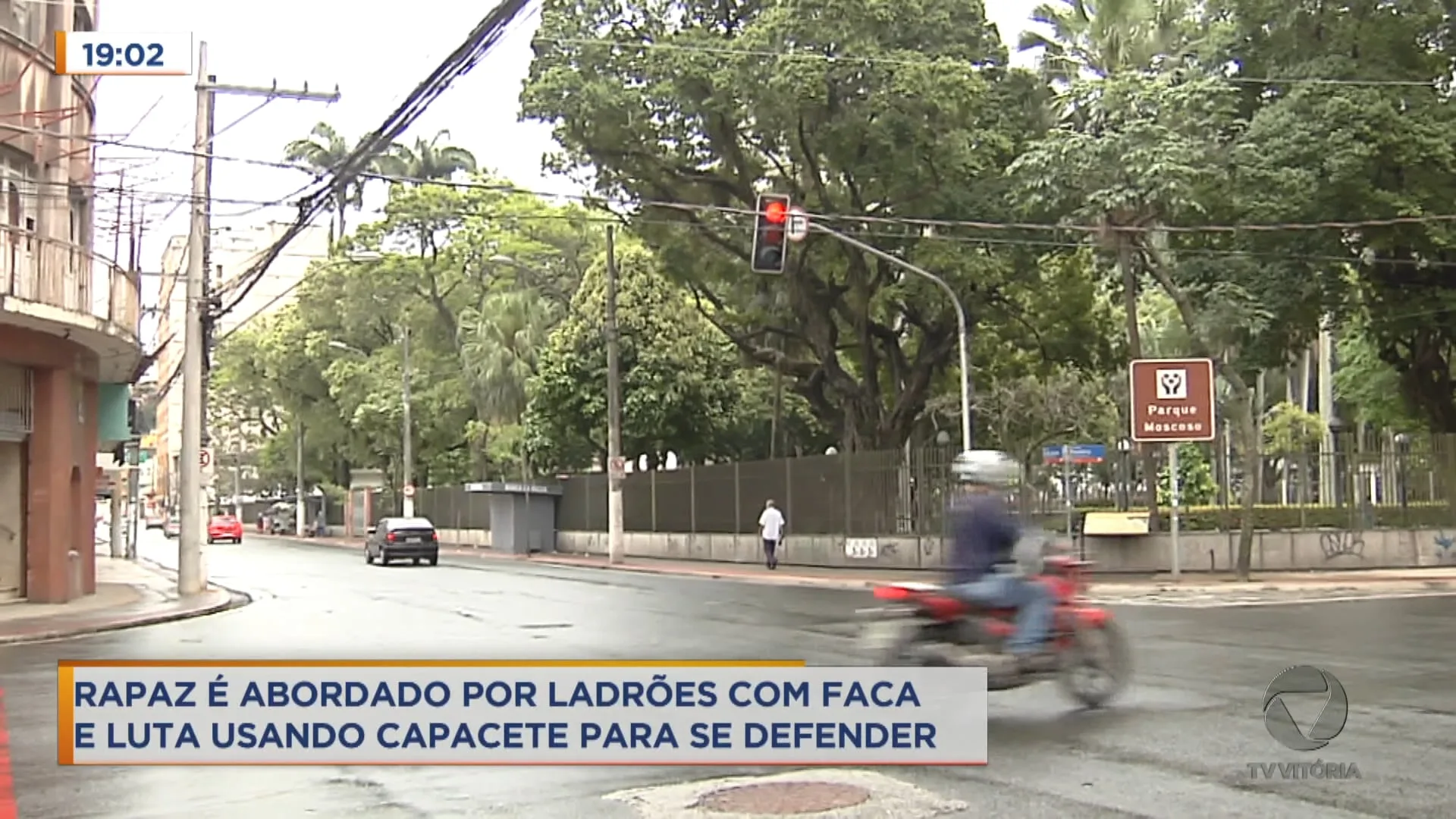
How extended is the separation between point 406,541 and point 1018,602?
3181 centimetres

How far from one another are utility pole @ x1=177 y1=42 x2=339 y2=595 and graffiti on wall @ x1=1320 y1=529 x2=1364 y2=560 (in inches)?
882

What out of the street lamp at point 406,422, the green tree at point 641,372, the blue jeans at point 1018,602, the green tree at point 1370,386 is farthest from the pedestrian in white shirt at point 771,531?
the blue jeans at point 1018,602

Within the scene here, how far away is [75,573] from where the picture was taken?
82.4 ft

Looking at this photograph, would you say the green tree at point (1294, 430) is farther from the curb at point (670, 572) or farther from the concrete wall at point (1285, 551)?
the curb at point (670, 572)

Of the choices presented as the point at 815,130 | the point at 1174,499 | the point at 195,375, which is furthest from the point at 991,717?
the point at 815,130

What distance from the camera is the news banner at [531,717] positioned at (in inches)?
353

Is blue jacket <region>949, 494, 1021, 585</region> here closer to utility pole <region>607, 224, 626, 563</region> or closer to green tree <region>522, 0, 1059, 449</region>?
green tree <region>522, 0, 1059, 449</region>

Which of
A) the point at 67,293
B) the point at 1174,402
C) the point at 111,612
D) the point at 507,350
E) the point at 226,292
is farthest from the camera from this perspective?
the point at 507,350

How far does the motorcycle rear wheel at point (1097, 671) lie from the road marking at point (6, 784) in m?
6.80

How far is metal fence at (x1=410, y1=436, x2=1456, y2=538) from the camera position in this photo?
29609mm

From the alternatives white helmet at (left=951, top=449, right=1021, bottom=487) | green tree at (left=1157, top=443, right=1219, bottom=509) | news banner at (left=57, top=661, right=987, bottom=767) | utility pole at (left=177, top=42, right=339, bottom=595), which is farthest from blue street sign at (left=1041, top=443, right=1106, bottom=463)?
white helmet at (left=951, top=449, right=1021, bottom=487)

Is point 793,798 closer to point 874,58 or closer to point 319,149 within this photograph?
point 874,58

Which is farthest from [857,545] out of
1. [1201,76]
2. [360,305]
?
[360,305]

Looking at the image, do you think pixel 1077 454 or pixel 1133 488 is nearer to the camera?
pixel 1077 454
